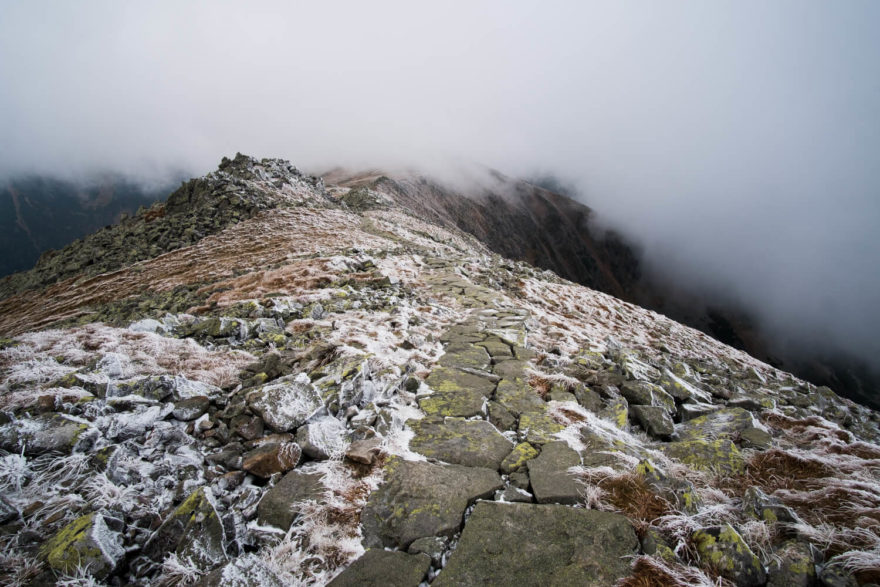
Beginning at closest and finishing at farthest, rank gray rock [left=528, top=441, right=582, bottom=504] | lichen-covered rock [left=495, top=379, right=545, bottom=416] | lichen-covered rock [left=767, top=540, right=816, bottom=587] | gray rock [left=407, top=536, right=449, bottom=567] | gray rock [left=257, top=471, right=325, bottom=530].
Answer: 1. lichen-covered rock [left=767, top=540, right=816, bottom=587]
2. gray rock [left=407, top=536, right=449, bottom=567]
3. gray rock [left=257, top=471, right=325, bottom=530]
4. gray rock [left=528, top=441, right=582, bottom=504]
5. lichen-covered rock [left=495, top=379, right=545, bottom=416]

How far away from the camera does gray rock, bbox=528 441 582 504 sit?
4191 millimetres

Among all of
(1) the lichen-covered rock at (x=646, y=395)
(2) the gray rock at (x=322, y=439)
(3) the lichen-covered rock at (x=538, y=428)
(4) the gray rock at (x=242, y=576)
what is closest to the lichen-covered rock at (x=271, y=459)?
(2) the gray rock at (x=322, y=439)

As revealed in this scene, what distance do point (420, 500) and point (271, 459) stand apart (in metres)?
2.15

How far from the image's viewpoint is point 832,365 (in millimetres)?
135500

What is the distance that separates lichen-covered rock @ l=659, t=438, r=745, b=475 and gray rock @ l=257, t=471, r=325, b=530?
5252 millimetres

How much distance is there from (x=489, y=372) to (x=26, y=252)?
592ft

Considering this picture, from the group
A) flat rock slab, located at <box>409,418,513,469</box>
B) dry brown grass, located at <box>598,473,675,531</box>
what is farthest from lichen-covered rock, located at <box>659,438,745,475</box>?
flat rock slab, located at <box>409,418,513,469</box>

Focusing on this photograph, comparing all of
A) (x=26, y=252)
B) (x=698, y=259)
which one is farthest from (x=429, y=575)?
(x=698, y=259)

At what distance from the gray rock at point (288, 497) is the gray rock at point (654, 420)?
565 cm

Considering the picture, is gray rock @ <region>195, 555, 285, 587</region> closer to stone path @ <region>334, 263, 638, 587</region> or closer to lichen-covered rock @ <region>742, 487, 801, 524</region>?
stone path @ <region>334, 263, 638, 587</region>

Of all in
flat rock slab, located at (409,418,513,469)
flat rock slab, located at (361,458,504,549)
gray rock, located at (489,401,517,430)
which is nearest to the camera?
flat rock slab, located at (361,458,504,549)

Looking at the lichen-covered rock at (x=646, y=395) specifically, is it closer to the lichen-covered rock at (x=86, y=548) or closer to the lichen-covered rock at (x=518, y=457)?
the lichen-covered rock at (x=518, y=457)

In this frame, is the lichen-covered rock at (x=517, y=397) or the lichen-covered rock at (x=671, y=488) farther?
the lichen-covered rock at (x=517, y=397)

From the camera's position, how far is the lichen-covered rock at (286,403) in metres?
5.27
